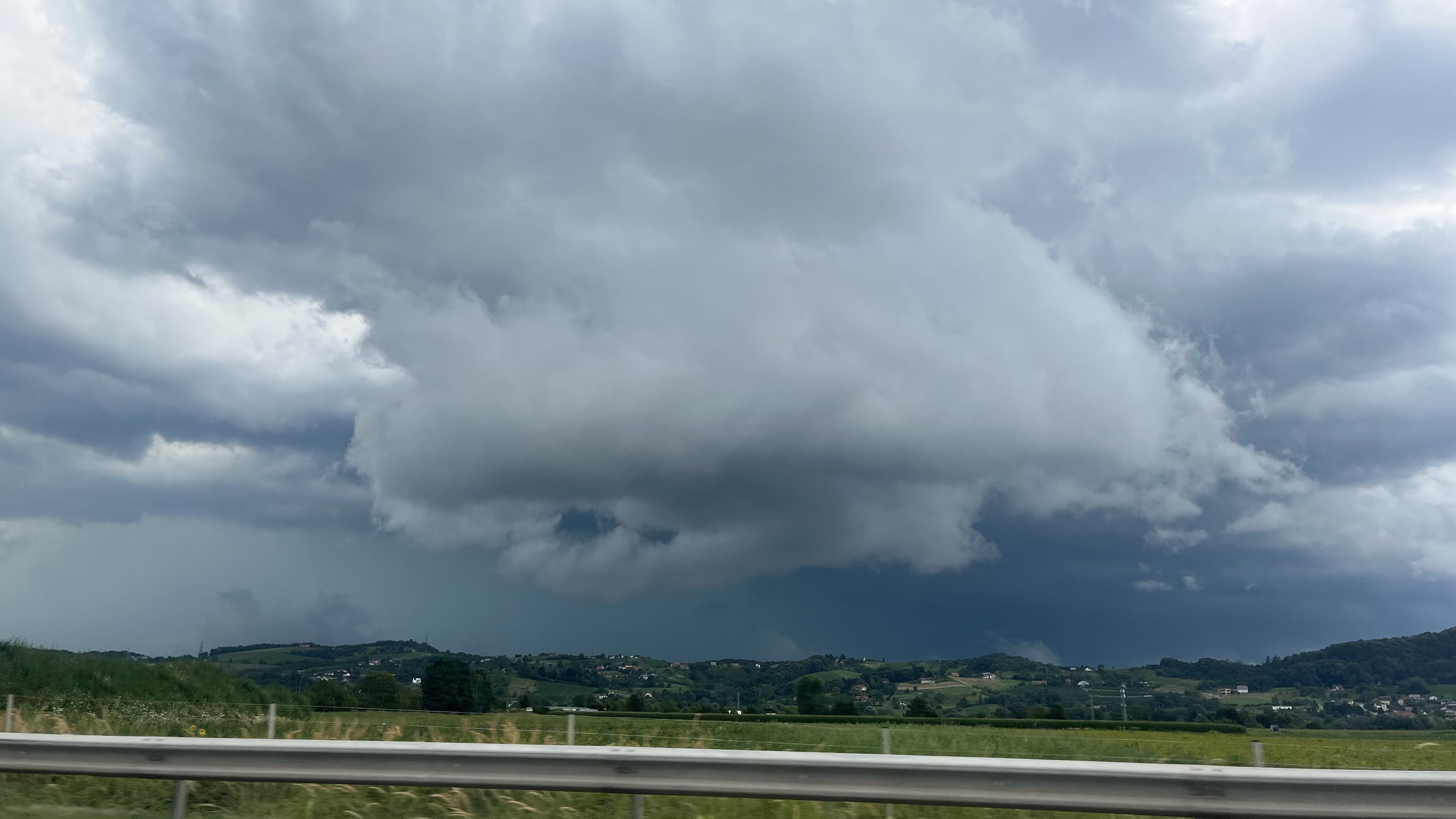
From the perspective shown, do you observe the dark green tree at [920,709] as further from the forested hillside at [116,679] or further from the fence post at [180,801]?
the fence post at [180,801]

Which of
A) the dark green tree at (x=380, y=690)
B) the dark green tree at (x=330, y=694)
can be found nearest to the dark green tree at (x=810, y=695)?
the dark green tree at (x=380, y=690)

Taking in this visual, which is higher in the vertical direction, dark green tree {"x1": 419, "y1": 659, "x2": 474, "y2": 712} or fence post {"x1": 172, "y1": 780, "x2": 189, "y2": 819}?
fence post {"x1": 172, "y1": 780, "x2": 189, "y2": 819}

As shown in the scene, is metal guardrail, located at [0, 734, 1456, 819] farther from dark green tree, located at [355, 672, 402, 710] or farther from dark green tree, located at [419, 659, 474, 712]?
dark green tree, located at [419, 659, 474, 712]

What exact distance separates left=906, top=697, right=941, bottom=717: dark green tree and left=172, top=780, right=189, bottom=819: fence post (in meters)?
89.2

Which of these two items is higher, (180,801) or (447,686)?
(180,801)

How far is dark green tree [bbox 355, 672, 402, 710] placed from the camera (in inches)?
1821

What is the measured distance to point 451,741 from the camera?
11867 millimetres

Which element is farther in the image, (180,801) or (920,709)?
(920,709)

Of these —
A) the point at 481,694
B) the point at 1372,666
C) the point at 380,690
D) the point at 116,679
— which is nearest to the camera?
the point at 116,679

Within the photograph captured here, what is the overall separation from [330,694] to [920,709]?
213 feet

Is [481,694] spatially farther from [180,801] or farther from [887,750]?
[887,750]

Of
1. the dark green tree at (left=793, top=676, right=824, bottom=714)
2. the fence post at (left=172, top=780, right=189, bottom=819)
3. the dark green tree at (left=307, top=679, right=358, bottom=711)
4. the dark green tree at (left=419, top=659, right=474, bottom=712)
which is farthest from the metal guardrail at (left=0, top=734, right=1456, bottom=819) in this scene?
the dark green tree at (left=793, top=676, right=824, bottom=714)

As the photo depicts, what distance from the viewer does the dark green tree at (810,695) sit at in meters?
108

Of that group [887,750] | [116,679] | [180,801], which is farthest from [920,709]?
[180,801]
